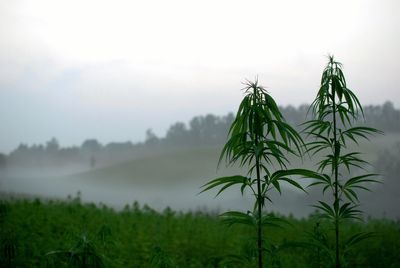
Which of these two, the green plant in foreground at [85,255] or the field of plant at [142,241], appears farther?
the field of plant at [142,241]

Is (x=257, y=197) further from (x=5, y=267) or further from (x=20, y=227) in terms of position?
(x=20, y=227)

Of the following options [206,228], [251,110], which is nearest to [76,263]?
[251,110]

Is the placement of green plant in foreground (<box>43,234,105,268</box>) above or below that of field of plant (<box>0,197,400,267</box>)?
above

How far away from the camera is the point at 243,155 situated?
2.75m

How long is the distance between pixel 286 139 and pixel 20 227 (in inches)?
341

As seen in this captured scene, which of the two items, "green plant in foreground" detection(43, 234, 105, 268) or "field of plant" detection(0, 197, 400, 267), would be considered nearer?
"green plant in foreground" detection(43, 234, 105, 268)

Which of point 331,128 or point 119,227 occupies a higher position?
point 331,128

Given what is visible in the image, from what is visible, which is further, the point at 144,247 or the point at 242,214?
the point at 144,247

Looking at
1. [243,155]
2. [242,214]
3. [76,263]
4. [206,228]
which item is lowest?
[206,228]

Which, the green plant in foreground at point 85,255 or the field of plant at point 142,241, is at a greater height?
the green plant in foreground at point 85,255

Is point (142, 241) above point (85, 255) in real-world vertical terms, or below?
below

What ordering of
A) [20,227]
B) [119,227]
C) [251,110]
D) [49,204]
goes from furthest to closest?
[49,204] < [119,227] < [20,227] < [251,110]

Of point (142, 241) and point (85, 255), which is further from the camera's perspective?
point (142, 241)

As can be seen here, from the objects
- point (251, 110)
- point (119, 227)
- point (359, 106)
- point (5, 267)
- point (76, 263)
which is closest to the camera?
point (251, 110)
